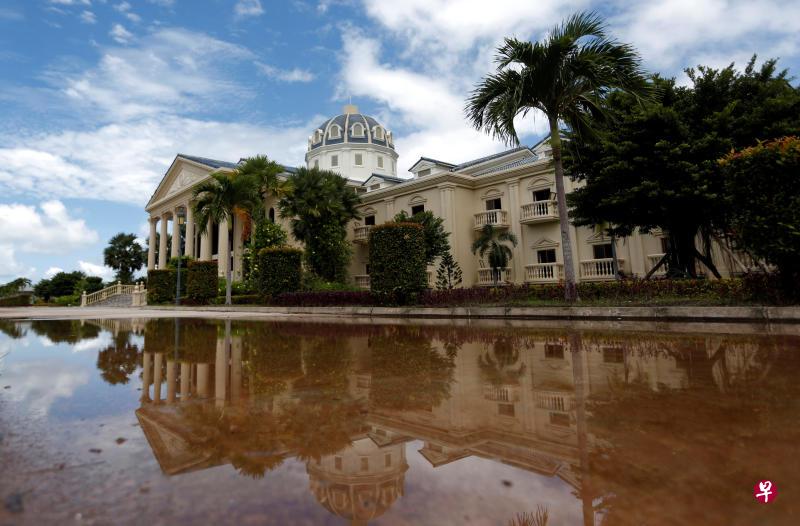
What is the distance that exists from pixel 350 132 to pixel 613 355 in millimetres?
50528

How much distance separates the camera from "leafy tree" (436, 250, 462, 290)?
23.2 metres

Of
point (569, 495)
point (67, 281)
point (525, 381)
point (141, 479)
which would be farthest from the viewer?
point (67, 281)

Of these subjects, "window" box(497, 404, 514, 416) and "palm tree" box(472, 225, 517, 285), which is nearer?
"window" box(497, 404, 514, 416)

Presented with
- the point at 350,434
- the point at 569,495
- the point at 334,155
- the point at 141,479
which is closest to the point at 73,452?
the point at 141,479

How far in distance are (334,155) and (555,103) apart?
138 ft

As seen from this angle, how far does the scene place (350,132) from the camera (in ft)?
169

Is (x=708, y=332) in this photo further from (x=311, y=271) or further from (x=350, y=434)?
(x=311, y=271)

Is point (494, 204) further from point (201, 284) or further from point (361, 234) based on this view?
point (201, 284)

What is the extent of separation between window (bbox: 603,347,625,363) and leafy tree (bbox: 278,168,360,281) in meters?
20.7

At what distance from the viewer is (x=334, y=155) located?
1999 inches

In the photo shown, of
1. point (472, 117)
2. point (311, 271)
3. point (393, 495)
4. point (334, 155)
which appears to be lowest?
point (393, 495)

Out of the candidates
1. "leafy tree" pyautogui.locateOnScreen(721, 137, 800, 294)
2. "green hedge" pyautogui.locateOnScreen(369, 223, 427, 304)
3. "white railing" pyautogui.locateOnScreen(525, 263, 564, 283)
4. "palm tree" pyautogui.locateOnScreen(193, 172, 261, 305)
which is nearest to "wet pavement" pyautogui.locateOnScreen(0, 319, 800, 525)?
"leafy tree" pyautogui.locateOnScreen(721, 137, 800, 294)

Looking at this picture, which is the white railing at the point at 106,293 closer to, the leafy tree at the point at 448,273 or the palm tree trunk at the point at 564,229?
the leafy tree at the point at 448,273

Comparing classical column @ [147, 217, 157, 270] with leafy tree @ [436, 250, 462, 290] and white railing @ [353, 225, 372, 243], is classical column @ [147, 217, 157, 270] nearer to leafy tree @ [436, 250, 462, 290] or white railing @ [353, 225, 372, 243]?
white railing @ [353, 225, 372, 243]
